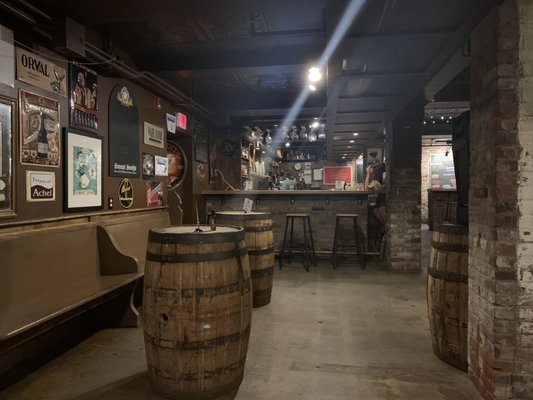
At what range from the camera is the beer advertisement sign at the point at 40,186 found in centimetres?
285

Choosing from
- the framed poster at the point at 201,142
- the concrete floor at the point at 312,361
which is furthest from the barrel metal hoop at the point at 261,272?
the framed poster at the point at 201,142

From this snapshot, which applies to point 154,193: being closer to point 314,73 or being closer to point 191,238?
point 314,73

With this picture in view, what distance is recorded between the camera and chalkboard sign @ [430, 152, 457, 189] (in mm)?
13039

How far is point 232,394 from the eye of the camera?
2.35m

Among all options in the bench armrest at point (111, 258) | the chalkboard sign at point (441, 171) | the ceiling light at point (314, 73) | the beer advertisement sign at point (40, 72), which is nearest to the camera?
the beer advertisement sign at point (40, 72)

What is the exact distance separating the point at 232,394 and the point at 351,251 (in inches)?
191

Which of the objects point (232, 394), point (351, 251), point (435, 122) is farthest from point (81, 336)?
point (435, 122)

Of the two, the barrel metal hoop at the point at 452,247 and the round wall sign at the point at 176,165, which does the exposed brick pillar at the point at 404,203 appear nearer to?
the barrel metal hoop at the point at 452,247

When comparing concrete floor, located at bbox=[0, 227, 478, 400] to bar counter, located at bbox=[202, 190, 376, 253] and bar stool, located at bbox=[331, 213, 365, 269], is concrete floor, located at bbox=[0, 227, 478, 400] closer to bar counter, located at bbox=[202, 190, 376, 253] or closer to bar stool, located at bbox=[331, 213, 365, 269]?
bar stool, located at bbox=[331, 213, 365, 269]

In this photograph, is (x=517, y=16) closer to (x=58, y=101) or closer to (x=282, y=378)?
(x=282, y=378)

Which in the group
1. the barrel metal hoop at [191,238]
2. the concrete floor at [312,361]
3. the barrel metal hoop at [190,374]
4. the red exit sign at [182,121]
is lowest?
the concrete floor at [312,361]

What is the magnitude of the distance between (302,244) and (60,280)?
465cm

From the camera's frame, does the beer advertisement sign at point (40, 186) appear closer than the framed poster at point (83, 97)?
Yes

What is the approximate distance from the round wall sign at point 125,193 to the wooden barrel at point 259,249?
1.23 metres
